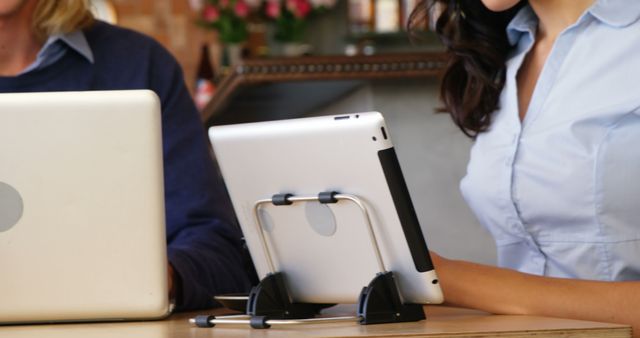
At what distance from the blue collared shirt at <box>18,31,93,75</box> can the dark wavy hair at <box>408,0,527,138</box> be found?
0.58 meters

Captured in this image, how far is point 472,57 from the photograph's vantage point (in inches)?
69.9

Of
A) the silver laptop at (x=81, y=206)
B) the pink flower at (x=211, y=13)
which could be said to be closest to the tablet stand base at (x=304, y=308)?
the silver laptop at (x=81, y=206)

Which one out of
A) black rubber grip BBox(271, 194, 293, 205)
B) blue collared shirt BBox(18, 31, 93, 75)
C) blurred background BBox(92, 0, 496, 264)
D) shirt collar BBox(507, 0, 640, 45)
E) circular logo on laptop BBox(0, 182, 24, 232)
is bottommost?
blurred background BBox(92, 0, 496, 264)

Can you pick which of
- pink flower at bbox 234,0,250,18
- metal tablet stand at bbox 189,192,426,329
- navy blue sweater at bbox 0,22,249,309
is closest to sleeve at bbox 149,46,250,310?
navy blue sweater at bbox 0,22,249,309

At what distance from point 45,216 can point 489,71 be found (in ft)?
2.87

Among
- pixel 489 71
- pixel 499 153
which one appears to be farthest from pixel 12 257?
pixel 489 71

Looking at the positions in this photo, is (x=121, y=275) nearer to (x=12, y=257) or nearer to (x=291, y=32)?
(x=12, y=257)

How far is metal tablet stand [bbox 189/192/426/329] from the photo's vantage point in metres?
1.15

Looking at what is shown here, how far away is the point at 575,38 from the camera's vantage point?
1.58m

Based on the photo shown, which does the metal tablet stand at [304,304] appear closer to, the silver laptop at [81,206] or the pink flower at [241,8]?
the silver laptop at [81,206]

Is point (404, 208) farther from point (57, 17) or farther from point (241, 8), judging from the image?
point (241, 8)

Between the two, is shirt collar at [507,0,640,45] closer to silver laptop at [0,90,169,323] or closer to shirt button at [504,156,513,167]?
shirt button at [504,156,513,167]

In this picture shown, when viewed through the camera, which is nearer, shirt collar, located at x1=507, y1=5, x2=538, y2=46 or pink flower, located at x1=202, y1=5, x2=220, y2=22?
shirt collar, located at x1=507, y1=5, x2=538, y2=46

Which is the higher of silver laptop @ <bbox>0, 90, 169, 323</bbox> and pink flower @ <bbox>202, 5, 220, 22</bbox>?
silver laptop @ <bbox>0, 90, 169, 323</bbox>
